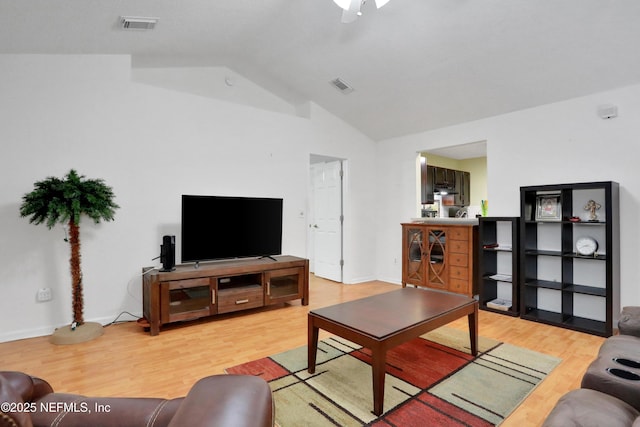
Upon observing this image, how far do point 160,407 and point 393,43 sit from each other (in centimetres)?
367

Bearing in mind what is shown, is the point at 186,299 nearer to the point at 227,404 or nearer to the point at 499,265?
the point at 227,404

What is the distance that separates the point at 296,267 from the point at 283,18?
278 cm

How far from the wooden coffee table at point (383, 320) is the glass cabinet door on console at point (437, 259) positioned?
1.75 m

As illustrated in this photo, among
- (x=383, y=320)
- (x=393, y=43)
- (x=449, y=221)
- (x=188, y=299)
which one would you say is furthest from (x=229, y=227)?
(x=449, y=221)

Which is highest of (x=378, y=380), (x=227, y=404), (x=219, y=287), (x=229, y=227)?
(x=229, y=227)

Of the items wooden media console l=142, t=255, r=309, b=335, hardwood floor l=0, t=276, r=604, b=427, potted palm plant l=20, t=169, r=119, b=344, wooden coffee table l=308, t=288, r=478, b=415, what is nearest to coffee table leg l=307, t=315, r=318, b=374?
wooden coffee table l=308, t=288, r=478, b=415

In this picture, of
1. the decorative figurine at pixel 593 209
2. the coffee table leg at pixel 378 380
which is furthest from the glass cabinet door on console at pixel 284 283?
the decorative figurine at pixel 593 209

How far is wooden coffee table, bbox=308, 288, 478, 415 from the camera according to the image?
6.43ft

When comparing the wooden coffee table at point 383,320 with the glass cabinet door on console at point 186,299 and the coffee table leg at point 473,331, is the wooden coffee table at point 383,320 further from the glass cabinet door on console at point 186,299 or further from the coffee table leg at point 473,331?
the glass cabinet door on console at point 186,299

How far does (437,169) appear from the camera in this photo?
6.21m

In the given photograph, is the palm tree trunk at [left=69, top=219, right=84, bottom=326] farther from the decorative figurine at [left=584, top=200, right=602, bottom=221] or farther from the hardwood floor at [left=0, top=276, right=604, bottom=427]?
the decorative figurine at [left=584, top=200, right=602, bottom=221]

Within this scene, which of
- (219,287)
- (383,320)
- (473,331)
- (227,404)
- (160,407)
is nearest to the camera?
(227,404)

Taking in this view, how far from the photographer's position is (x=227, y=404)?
91 cm

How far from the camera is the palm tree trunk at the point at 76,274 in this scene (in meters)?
3.18
